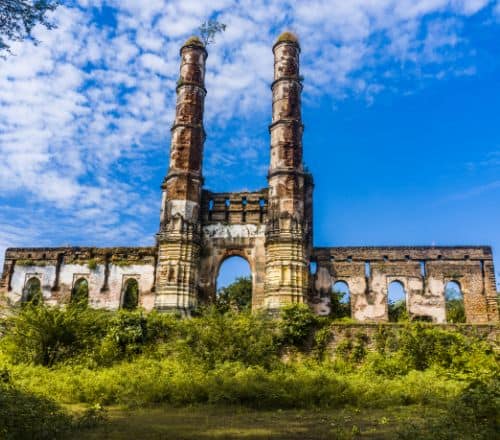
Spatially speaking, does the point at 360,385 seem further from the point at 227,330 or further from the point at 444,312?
the point at 444,312

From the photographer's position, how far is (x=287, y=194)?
2064cm

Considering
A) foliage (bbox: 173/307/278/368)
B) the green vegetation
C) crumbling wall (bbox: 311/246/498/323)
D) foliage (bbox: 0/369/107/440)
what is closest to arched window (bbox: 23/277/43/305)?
the green vegetation

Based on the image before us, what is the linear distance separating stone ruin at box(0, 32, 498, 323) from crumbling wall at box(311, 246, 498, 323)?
0.04m

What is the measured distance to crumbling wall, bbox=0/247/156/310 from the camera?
2341 cm

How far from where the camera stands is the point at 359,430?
26.4 ft

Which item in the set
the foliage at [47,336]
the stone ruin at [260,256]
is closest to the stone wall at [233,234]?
the stone ruin at [260,256]

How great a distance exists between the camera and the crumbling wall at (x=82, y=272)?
2341cm

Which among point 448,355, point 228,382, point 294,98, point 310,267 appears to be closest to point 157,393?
point 228,382

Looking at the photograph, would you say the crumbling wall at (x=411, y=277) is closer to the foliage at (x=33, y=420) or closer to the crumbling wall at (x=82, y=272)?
the crumbling wall at (x=82, y=272)

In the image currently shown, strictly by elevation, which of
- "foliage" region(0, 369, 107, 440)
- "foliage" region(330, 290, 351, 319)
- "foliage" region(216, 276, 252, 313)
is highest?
"foliage" region(216, 276, 252, 313)

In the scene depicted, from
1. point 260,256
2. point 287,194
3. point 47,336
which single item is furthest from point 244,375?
point 287,194

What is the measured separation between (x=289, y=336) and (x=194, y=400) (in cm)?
599

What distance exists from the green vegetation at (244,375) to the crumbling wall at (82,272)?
537 centimetres

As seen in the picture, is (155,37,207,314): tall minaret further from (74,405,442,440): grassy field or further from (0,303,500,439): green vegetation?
(74,405,442,440): grassy field
